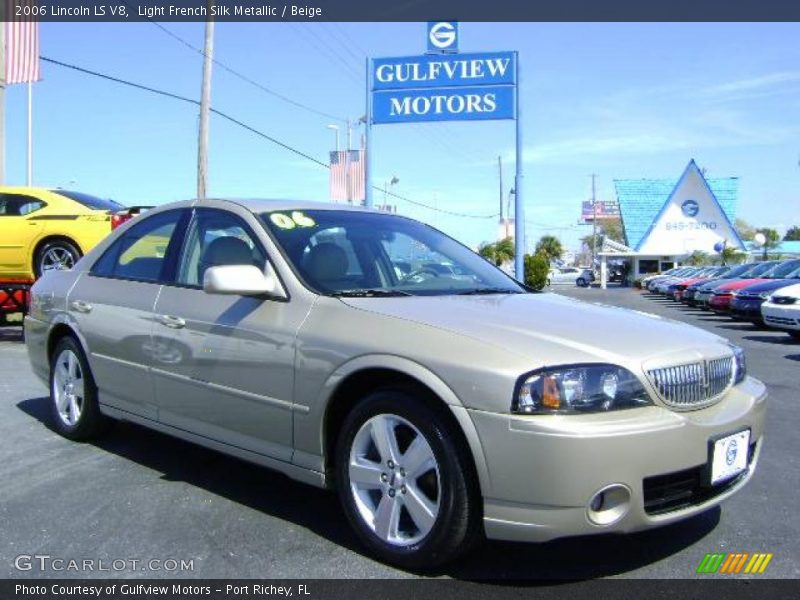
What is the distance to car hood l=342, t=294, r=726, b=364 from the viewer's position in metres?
3.09

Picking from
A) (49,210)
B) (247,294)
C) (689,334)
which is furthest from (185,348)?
(49,210)

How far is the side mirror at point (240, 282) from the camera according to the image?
3697 millimetres

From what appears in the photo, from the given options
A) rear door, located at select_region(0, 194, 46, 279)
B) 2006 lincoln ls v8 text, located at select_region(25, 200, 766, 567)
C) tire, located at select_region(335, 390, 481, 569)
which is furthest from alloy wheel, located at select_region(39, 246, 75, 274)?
tire, located at select_region(335, 390, 481, 569)

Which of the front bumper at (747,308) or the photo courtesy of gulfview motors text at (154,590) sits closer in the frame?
the photo courtesy of gulfview motors text at (154,590)

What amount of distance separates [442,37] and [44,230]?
11826 mm

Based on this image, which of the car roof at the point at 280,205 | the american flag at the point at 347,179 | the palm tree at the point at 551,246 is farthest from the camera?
the palm tree at the point at 551,246

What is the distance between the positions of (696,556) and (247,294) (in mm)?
2411

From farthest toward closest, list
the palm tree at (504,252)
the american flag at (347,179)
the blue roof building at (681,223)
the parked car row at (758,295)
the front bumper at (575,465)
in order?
A: 1. the blue roof building at (681,223)
2. the palm tree at (504,252)
3. the american flag at (347,179)
4. the parked car row at (758,295)
5. the front bumper at (575,465)

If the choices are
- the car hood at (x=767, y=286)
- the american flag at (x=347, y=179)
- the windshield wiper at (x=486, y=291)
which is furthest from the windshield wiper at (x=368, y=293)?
the american flag at (x=347, y=179)

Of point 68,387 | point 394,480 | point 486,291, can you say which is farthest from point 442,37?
point 394,480

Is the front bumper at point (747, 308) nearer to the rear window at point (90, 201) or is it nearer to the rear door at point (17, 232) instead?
the rear window at point (90, 201)

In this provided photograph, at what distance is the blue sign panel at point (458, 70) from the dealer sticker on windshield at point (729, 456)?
641 inches

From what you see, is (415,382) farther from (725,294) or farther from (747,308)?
(725,294)

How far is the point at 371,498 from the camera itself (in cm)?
343
